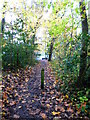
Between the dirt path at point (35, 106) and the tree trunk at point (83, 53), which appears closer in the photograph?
the dirt path at point (35, 106)

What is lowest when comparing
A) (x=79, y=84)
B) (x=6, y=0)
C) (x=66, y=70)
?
(x=79, y=84)

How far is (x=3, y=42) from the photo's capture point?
895 cm

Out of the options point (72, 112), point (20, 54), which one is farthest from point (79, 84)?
point (20, 54)

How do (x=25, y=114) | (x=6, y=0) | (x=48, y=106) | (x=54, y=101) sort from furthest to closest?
(x=6, y=0) → (x=54, y=101) → (x=48, y=106) → (x=25, y=114)

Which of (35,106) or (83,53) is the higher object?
(83,53)

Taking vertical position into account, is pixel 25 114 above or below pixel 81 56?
below

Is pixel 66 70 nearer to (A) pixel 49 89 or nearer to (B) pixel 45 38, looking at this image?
(A) pixel 49 89

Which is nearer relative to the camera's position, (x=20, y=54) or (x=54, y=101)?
(x=54, y=101)

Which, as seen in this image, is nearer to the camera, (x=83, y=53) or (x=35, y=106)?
(x=35, y=106)

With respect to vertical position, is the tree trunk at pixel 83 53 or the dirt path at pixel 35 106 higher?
the tree trunk at pixel 83 53

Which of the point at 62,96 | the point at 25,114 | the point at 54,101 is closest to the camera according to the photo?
the point at 25,114

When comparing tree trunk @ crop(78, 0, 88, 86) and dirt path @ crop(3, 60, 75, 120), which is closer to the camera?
dirt path @ crop(3, 60, 75, 120)

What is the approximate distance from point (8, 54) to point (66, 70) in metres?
4.33

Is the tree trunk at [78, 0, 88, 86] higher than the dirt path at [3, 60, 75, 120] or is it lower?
higher
